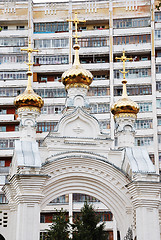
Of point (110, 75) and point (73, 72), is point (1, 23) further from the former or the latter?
point (73, 72)

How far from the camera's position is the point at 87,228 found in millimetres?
13695

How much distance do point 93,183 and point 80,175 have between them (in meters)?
0.52

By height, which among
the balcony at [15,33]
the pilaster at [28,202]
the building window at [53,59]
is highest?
the balcony at [15,33]

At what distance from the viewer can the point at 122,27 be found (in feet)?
115

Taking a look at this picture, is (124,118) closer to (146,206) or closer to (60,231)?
(146,206)

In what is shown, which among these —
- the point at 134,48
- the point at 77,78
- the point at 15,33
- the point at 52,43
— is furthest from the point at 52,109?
the point at 77,78

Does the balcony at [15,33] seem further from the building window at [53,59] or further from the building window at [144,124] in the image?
the building window at [144,124]

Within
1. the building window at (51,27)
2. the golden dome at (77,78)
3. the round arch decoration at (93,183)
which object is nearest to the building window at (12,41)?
the building window at (51,27)

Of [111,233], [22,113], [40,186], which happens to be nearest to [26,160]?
[40,186]

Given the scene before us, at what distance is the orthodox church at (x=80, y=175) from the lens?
13.9 meters

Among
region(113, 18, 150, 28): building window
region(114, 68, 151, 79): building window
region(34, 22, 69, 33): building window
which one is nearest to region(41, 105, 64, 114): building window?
region(114, 68, 151, 79): building window

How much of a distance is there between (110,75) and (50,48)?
4835mm

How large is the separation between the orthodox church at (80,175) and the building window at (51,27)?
1975cm

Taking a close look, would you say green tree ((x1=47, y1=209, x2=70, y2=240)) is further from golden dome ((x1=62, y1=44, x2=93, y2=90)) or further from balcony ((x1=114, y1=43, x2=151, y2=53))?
balcony ((x1=114, y1=43, x2=151, y2=53))
